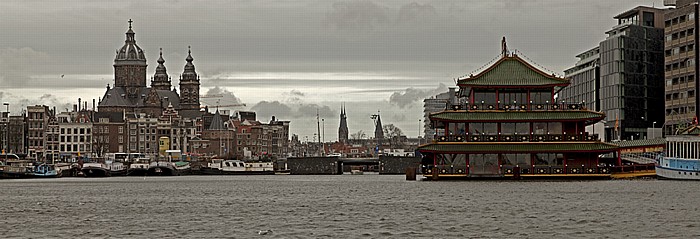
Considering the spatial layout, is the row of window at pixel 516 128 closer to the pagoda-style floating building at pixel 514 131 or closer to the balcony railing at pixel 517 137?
the pagoda-style floating building at pixel 514 131

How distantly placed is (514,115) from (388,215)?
5008 centimetres

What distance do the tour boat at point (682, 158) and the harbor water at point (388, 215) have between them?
828 inches

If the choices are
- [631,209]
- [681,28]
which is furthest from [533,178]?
[681,28]

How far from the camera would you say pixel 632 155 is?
151 meters

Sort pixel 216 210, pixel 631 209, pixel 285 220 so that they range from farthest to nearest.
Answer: pixel 216 210 < pixel 631 209 < pixel 285 220

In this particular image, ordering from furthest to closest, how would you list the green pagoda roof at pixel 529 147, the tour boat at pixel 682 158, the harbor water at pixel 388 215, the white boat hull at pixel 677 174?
the white boat hull at pixel 677 174 < the tour boat at pixel 682 158 < the green pagoda roof at pixel 529 147 < the harbor water at pixel 388 215

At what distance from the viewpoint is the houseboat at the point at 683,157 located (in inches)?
4845

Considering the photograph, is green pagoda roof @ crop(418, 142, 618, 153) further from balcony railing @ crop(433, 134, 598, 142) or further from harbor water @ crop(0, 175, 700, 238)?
harbor water @ crop(0, 175, 700, 238)

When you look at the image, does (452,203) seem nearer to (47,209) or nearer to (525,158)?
(47,209)

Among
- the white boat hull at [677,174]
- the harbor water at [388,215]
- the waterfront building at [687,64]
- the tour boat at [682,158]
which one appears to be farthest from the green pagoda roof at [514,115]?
the waterfront building at [687,64]

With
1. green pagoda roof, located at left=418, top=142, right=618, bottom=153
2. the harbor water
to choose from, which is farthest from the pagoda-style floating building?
the harbor water

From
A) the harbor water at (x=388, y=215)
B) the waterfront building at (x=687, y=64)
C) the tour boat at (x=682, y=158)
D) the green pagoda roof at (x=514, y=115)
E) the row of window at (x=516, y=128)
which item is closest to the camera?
the harbor water at (x=388, y=215)

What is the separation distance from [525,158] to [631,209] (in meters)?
48.2

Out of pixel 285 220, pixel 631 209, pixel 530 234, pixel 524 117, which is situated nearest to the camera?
pixel 530 234
